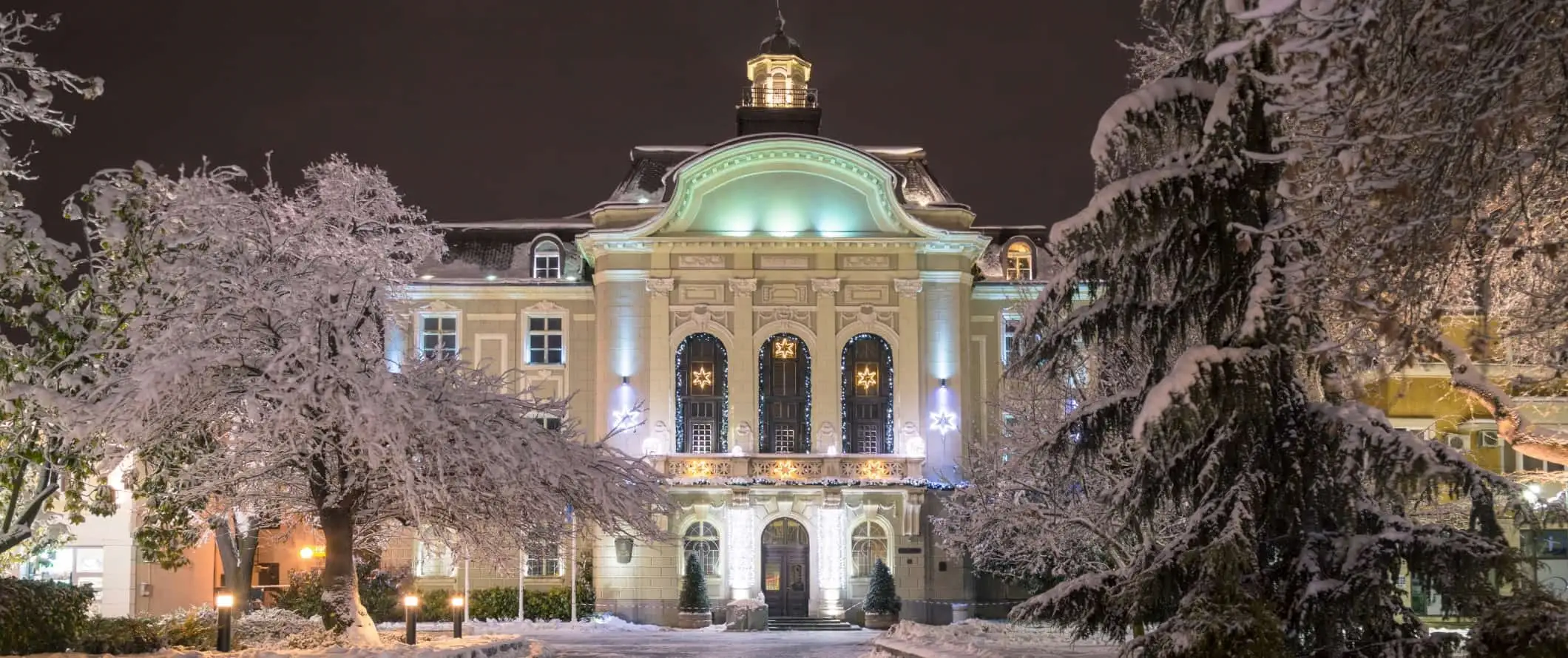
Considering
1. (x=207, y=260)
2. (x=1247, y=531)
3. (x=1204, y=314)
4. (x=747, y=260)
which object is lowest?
(x=1247, y=531)

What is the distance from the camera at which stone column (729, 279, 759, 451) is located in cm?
4284

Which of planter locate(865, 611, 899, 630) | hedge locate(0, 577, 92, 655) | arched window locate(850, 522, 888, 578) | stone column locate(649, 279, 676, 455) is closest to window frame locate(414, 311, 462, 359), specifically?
stone column locate(649, 279, 676, 455)

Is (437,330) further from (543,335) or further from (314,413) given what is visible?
(314,413)

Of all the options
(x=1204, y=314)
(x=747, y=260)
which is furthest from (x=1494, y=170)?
(x=747, y=260)

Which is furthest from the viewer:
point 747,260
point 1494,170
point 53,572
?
point 747,260

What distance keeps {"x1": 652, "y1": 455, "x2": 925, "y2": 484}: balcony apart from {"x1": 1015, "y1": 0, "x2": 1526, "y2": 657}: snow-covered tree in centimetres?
2988

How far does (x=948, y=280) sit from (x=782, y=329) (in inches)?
184

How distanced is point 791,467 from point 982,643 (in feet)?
48.4

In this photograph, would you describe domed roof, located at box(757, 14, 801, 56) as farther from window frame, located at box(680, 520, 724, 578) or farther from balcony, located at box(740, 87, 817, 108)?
window frame, located at box(680, 520, 724, 578)

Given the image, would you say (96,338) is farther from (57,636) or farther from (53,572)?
(53,572)

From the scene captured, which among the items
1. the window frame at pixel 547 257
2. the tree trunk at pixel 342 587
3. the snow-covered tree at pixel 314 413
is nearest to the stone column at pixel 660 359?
the window frame at pixel 547 257

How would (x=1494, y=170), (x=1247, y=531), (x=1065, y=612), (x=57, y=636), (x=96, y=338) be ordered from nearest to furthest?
(x=1494, y=170) → (x=1247, y=531) → (x=1065, y=612) → (x=57, y=636) → (x=96, y=338)

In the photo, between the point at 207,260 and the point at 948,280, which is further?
the point at 948,280

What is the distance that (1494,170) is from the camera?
1024 centimetres
